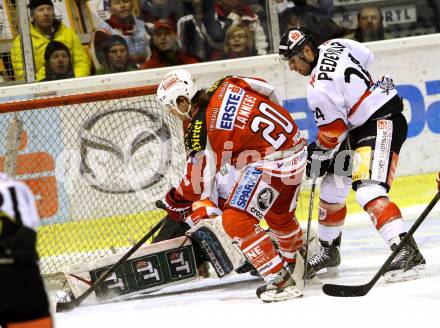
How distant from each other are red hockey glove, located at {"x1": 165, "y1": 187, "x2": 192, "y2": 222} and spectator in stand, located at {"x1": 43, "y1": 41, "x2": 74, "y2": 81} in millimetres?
2126

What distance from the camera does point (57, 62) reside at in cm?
695

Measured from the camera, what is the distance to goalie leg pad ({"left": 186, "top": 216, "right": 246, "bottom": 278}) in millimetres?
5109

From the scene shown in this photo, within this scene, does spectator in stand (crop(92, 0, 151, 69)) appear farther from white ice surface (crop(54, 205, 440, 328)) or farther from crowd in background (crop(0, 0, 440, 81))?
white ice surface (crop(54, 205, 440, 328))

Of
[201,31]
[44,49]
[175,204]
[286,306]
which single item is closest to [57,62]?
[44,49]

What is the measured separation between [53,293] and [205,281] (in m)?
0.84

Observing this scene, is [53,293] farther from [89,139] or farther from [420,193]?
[420,193]

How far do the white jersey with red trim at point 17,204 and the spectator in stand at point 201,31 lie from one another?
15.7 ft

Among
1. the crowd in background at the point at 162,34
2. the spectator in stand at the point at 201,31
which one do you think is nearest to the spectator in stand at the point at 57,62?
the crowd in background at the point at 162,34

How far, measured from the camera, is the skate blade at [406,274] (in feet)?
15.3

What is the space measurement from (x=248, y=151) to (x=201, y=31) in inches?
109

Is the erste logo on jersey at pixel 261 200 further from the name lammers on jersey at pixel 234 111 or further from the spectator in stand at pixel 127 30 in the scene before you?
the spectator in stand at pixel 127 30

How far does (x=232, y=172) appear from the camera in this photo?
5.38 meters

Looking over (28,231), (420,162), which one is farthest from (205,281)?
(28,231)

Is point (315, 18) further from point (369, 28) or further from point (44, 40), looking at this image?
point (44, 40)
